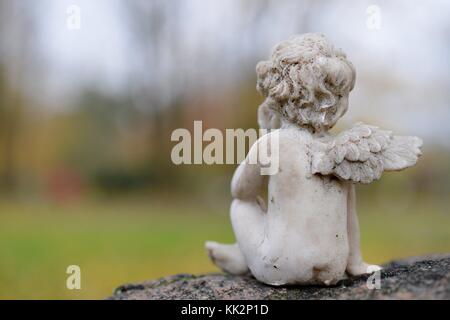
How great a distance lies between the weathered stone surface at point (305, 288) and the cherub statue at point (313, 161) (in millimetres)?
112

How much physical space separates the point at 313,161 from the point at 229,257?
109cm

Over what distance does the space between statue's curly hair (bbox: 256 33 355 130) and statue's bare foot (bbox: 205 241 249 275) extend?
111 centimetres

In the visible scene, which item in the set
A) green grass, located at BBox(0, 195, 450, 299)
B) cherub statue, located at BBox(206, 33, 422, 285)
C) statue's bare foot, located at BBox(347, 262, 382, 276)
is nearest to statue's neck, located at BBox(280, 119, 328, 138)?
cherub statue, located at BBox(206, 33, 422, 285)

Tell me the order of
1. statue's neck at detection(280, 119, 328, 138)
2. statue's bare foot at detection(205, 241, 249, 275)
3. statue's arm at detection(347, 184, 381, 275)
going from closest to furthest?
statue's neck at detection(280, 119, 328, 138), statue's arm at detection(347, 184, 381, 275), statue's bare foot at detection(205, 241, 249, 275)

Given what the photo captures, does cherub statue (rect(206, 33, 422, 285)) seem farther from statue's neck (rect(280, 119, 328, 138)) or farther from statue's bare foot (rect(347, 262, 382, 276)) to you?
statue's bare foot (rect(347, 262, 382, 276))

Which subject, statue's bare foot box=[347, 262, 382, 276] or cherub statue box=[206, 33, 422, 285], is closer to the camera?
cherub statue box=[206, 33, 422, 285]

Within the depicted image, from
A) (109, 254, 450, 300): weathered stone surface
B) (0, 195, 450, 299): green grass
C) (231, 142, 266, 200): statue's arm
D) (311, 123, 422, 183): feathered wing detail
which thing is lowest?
(0, 195, 450, 299): green grass

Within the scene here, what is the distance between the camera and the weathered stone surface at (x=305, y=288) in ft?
10.9

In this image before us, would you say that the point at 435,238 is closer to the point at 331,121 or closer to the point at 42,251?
the point at 42,251

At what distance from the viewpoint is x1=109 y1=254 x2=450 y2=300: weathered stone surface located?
3.32 meters

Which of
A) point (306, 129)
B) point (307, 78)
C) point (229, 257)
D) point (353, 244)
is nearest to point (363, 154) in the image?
point (306, 129)

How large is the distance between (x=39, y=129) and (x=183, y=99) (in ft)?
17.9

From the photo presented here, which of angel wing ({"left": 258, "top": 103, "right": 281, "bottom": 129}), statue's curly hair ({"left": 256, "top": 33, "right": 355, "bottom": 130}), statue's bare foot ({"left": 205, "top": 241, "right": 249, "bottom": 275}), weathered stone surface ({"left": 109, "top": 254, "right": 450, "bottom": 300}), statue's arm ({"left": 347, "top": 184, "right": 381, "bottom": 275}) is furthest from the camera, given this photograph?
statue's bare foot ({"left": 205, "top": 241, "right": 249, "bottom": 275})
